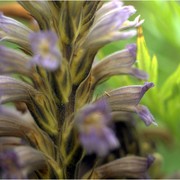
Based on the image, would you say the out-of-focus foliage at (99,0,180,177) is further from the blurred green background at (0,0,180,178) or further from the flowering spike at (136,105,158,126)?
the flowering spike at (136,105,158,126)

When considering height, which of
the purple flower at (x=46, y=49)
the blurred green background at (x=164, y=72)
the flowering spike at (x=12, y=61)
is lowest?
the blurred green background at (x=164, y=72)

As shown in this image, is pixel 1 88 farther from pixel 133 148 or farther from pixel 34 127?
pixel 133 148

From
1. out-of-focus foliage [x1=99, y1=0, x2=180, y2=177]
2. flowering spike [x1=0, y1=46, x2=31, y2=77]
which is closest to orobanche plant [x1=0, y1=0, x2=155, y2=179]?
flowering spike [x1=0, y1=46, x2=31, y2=77]

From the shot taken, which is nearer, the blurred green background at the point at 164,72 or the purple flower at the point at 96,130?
the purple flower at the point at 96,130

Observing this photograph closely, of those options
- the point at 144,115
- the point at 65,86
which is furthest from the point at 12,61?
the point at 144,115

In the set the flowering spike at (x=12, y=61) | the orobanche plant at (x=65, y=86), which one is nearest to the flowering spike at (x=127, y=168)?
the orobanche plant at (x=65, y=86)

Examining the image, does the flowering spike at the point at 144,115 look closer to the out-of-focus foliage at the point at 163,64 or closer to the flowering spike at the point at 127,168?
the flowering spike at the point at 127,168
